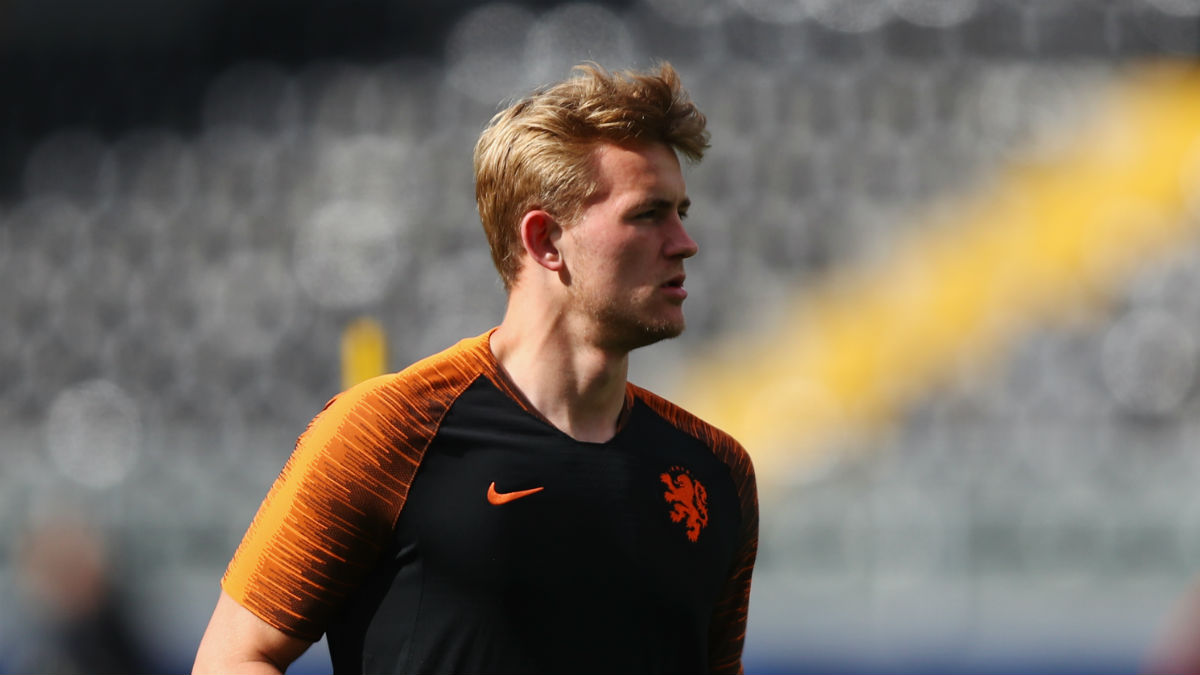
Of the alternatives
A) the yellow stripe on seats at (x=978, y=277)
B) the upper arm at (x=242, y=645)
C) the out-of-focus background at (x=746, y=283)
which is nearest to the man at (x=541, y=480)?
the upper arm at (x=242, y=645)

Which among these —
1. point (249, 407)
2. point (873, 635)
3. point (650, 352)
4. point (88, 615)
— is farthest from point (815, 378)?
point (88, 615)

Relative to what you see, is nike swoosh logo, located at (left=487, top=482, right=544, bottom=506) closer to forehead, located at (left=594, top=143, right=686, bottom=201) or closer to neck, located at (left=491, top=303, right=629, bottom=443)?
neck, located at (left=491, top=303, right=629, bottom=443)

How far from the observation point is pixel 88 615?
244 inches

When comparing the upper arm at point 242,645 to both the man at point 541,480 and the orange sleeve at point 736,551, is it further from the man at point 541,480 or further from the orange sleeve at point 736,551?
the orange sleeve at point 736,551

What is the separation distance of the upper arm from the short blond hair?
2.52ft

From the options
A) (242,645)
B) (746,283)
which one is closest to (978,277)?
(746,283)

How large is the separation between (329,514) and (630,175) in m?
0.80

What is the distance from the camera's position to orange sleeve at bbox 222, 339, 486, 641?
2.22 m

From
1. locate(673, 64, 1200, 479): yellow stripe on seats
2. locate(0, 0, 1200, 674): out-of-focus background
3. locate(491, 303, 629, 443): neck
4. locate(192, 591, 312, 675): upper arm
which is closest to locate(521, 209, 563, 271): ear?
locate(491, 303, 629, 443): neck

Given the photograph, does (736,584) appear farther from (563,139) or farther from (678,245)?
(563,139)

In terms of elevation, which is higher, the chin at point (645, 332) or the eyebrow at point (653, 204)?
the eyebrow at point (653, 204)

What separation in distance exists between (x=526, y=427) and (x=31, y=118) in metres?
6.87

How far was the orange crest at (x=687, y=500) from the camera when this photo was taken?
2.48 metres

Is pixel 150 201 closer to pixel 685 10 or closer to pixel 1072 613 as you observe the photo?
pixel 685 10
